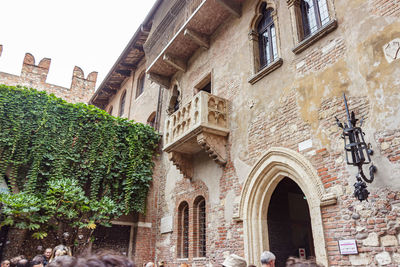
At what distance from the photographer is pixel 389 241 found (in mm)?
4535

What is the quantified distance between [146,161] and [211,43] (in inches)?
189

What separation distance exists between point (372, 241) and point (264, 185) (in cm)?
259

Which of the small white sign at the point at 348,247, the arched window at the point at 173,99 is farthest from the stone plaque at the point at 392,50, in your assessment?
the arched window at the point at 173,99

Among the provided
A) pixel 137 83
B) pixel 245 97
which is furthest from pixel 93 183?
pixel 137 83

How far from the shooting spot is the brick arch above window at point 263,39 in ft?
25.4

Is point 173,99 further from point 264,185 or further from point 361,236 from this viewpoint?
point 361,236

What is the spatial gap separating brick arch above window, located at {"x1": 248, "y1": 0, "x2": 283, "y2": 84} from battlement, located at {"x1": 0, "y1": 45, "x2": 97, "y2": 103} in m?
14.4

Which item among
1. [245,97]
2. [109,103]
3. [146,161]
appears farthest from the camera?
[109,103]

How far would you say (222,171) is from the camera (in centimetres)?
825

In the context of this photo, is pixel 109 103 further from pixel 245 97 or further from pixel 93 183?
pixel 245 97

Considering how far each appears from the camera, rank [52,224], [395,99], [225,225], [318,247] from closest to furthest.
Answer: [395,99] → [318,247] → [225,225] → [52,224]

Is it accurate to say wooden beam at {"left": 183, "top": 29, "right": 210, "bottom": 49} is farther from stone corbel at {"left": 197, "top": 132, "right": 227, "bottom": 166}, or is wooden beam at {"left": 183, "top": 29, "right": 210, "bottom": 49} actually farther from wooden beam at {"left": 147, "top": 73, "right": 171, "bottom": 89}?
stone corbel at {"left": 197, "top": 132, "right": 227, "bottom": 166}

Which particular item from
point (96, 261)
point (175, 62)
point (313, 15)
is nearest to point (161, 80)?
point (175, 62)

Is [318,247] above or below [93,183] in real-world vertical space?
below
